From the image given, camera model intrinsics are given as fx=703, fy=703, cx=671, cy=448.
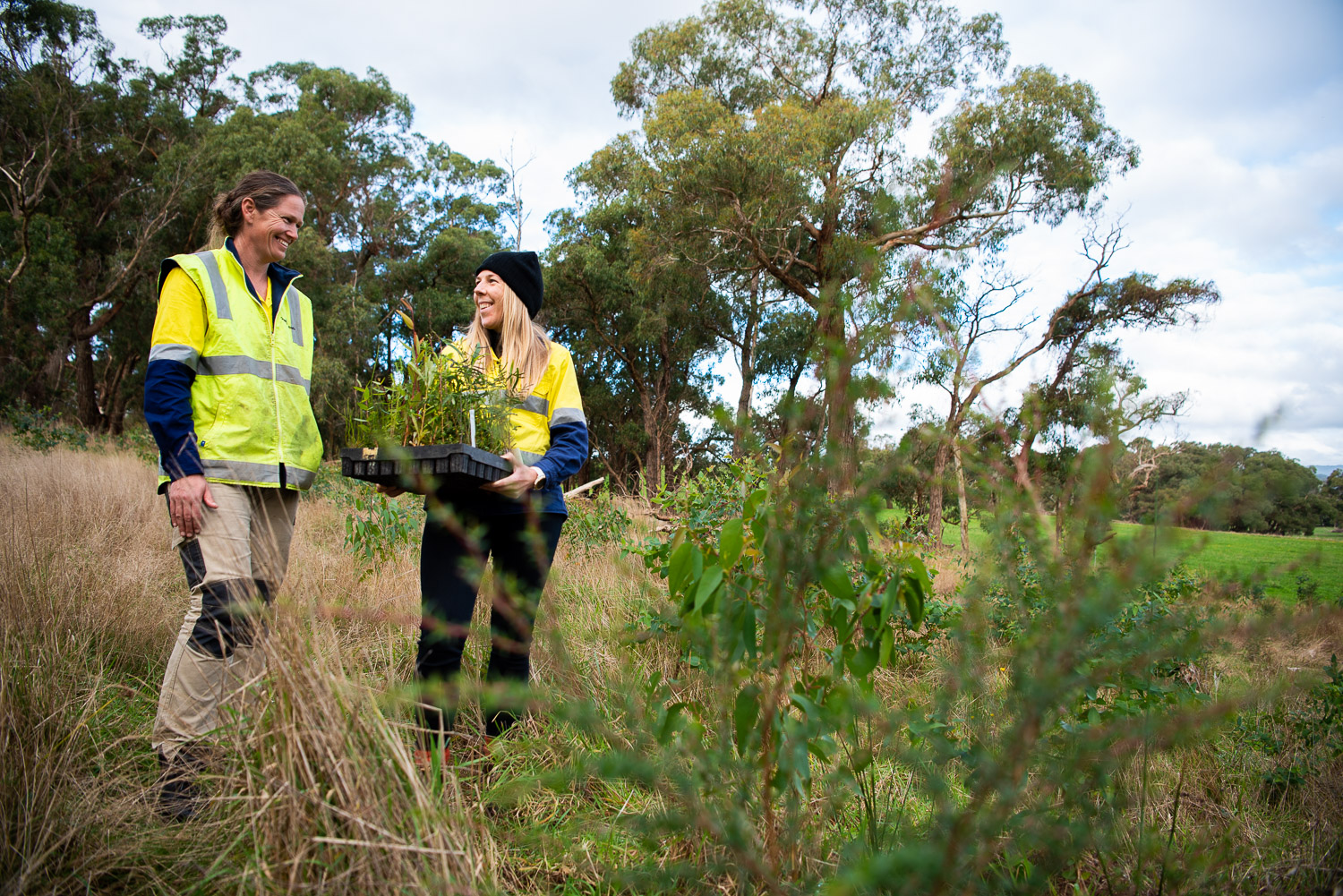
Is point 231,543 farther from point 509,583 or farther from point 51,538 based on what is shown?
point 51,538

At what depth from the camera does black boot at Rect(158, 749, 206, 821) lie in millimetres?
1785

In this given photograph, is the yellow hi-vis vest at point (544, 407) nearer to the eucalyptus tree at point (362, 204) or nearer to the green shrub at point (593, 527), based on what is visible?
the green shrub at point (593, 527)

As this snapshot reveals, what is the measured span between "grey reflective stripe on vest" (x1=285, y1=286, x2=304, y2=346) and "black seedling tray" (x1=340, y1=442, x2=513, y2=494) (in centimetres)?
67

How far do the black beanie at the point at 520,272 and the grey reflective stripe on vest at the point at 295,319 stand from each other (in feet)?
2.20

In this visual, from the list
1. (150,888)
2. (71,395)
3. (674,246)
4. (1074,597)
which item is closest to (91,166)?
(71,395)

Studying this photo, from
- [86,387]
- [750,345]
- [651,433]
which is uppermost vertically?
[750,345]

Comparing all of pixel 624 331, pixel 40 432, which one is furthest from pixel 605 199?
pixel 40 432

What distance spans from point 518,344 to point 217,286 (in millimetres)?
979

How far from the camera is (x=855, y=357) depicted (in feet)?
3.61

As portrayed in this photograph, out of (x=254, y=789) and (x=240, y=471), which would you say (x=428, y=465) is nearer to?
(x=240, y=471)

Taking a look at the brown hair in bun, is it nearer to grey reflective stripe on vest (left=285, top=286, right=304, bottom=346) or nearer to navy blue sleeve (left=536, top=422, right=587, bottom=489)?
grey reflective stripe on vest (left=285, top=286, right=304, bottom=346)

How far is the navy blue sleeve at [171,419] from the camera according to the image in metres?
2.10

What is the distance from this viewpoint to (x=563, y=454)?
254 cm

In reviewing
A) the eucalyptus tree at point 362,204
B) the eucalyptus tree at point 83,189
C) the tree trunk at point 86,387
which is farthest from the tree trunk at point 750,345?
the tree trunk at point 86,387
